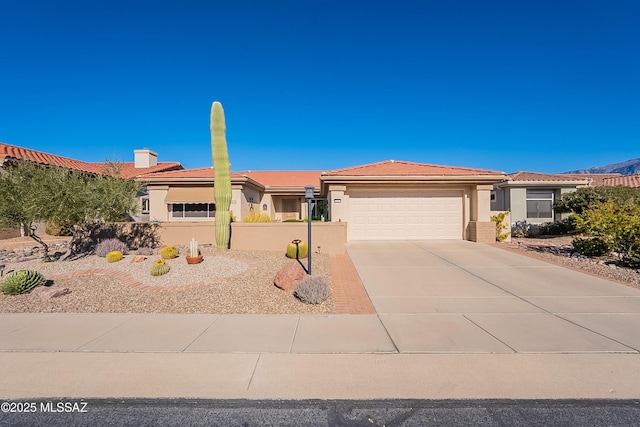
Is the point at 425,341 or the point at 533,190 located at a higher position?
the point at 533,190

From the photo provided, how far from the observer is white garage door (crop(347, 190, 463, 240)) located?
16641mm

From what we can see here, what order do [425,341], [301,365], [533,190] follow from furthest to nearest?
[533,190] → [425,341] → [301,365]

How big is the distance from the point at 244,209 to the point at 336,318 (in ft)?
50.0

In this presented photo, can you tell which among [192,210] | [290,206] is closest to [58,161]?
[192,210]

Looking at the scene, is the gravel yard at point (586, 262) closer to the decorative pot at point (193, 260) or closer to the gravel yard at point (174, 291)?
the gravel yard at point (174, 291)

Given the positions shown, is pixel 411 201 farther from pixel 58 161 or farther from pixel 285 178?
pixel 58 161

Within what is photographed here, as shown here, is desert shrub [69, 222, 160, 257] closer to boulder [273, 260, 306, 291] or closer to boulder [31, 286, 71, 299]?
boulder [31, 286, 71, 299]

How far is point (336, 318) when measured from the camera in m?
6.24

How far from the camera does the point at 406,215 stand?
1669 cm

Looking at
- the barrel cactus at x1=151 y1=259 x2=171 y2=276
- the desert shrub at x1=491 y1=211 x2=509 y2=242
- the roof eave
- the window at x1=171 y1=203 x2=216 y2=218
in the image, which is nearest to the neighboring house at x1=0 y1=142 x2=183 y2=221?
the window at x1=171 y1=203 x2=216 y2=218

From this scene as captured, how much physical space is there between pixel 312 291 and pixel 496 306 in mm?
3799

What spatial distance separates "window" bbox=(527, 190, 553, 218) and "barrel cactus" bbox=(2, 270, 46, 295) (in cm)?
2530

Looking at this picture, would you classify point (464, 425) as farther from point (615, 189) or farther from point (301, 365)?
point (615, 189)

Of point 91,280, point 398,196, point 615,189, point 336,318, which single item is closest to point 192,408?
point 336,318
